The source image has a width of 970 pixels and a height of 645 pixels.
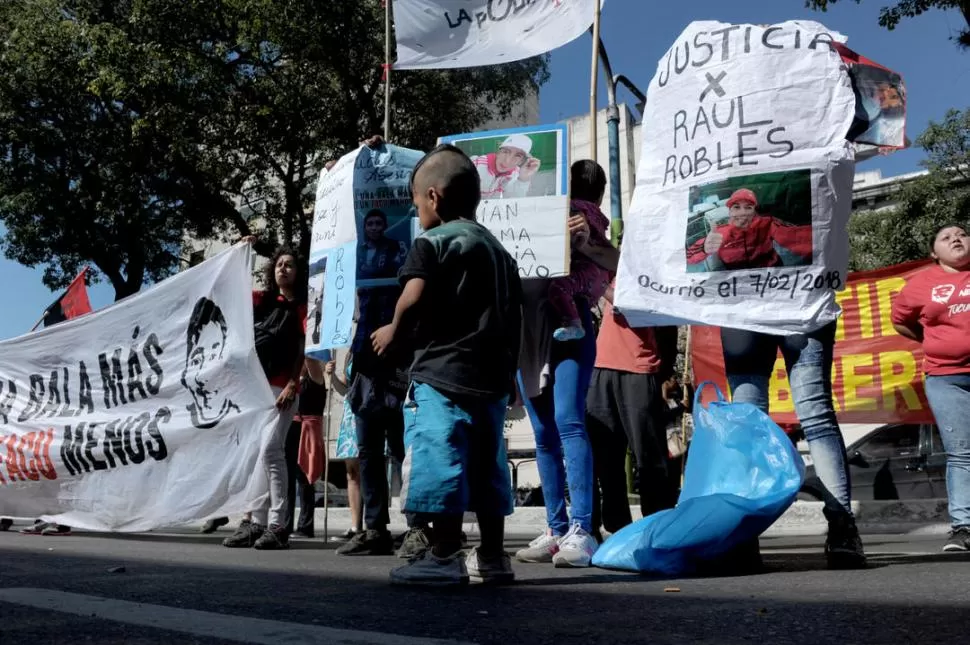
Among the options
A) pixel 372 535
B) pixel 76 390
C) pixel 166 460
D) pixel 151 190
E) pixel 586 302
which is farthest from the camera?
pixel 151 190

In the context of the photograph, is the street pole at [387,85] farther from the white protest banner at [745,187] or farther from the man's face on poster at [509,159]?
the white protest banner at [745,187]

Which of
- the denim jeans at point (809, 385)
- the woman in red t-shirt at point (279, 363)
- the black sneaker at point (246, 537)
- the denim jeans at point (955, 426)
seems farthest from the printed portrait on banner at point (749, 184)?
the black sneaker at point (246, 537)

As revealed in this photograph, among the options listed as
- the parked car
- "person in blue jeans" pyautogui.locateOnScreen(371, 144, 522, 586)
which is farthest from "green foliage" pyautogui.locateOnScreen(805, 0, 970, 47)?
"person in blue jeans" pyautogui.locateOnScreen(371, 144, 522, 586)

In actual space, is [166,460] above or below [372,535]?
above

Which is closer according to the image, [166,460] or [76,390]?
[166,460]

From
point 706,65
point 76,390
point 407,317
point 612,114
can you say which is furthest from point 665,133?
point 612,114

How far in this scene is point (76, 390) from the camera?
707 centimetres

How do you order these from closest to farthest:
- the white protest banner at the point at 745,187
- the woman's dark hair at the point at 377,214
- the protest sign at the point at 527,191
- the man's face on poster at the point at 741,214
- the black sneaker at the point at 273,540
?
the white protest banner at the point at 745,187 → the man's face on poster at the point at 741,214 → the protest sign at the point at 527,191 → the woman's dark hair at the point at 377,214 → the black sneaker at the point at 273,540

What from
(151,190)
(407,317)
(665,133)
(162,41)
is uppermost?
(162,41)

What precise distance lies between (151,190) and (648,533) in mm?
16153

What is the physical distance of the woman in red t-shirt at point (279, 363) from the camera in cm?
579

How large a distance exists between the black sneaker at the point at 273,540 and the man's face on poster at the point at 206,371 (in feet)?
2.68

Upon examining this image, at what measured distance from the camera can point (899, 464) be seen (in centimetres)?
1134

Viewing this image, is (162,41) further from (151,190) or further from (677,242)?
(677,242)
